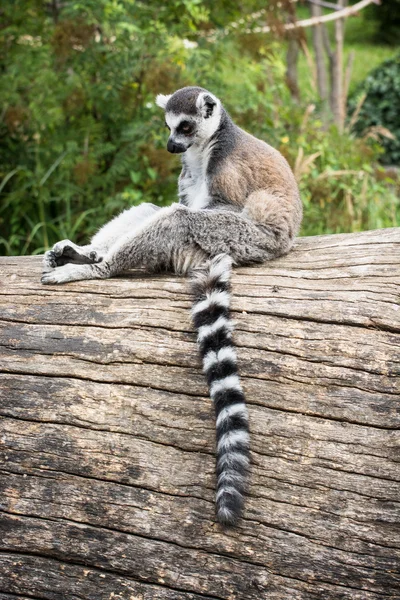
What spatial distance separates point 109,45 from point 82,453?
14.7ft

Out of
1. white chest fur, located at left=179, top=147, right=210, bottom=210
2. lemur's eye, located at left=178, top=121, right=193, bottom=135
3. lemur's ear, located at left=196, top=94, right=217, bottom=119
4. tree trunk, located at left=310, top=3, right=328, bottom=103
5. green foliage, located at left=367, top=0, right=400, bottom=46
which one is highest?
green foliage, located at left=367, top=0, right=400, bottom=46

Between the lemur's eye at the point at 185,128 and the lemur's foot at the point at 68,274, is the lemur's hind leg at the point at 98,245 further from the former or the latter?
the lemur's eye at the point at 185,128

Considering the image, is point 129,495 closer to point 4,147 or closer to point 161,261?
point 161,261

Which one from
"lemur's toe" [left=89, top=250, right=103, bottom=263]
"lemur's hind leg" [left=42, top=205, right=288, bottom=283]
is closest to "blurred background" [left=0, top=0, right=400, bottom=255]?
"lemur's toe" [left=89, top=250, right=103, bottom=263]

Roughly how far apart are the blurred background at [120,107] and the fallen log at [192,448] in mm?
2823

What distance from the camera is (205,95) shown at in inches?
160

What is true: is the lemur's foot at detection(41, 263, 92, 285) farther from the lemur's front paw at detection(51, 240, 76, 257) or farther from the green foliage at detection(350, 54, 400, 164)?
the green foliage at detection(350, 54, 400, 164)

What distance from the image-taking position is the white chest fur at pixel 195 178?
4.03 m

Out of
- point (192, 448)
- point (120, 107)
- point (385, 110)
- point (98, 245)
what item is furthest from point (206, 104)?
point (385, 110)

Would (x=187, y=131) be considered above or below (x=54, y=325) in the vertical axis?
above

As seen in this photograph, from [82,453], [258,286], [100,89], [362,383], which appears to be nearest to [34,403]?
[82,453]

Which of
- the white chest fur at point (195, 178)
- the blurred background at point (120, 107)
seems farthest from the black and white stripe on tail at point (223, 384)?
the blurred background at point (120, 107)

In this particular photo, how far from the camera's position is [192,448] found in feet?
9.21

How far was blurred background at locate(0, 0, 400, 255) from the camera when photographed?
237 inches
